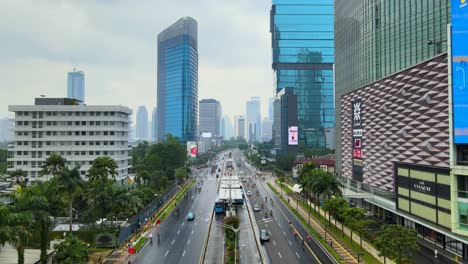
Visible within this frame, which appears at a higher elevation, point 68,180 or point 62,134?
point 62,134

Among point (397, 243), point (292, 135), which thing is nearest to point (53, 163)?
point (397, 243)

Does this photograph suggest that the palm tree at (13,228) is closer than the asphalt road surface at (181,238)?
Yes

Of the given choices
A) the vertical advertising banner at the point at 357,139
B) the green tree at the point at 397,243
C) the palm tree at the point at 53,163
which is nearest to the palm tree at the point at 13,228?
the palm tree at the point at 53,163

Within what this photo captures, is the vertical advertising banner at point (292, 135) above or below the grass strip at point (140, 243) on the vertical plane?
above

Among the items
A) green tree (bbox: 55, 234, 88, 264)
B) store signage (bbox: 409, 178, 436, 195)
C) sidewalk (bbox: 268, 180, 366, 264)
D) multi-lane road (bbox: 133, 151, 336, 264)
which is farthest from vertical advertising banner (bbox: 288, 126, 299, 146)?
green tree (bbox: 55, 234, 88, 264)

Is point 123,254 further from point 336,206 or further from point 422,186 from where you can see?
point 422,186

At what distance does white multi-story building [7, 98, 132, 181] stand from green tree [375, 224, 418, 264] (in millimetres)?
83812

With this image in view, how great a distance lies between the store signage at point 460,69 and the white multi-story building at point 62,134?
89322mm

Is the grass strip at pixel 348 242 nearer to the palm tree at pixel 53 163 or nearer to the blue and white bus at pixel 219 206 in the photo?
the blue and white bus at pixel 219 206

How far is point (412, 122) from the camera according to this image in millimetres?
63875

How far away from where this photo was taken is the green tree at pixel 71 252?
4069cm

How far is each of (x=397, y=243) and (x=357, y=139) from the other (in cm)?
4760

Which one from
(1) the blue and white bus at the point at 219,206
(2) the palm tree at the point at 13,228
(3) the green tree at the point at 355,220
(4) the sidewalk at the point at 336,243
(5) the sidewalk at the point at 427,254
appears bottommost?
(4) the sidewalk at the point at 336,243

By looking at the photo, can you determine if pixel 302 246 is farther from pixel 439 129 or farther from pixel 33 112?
pixel 33 112
